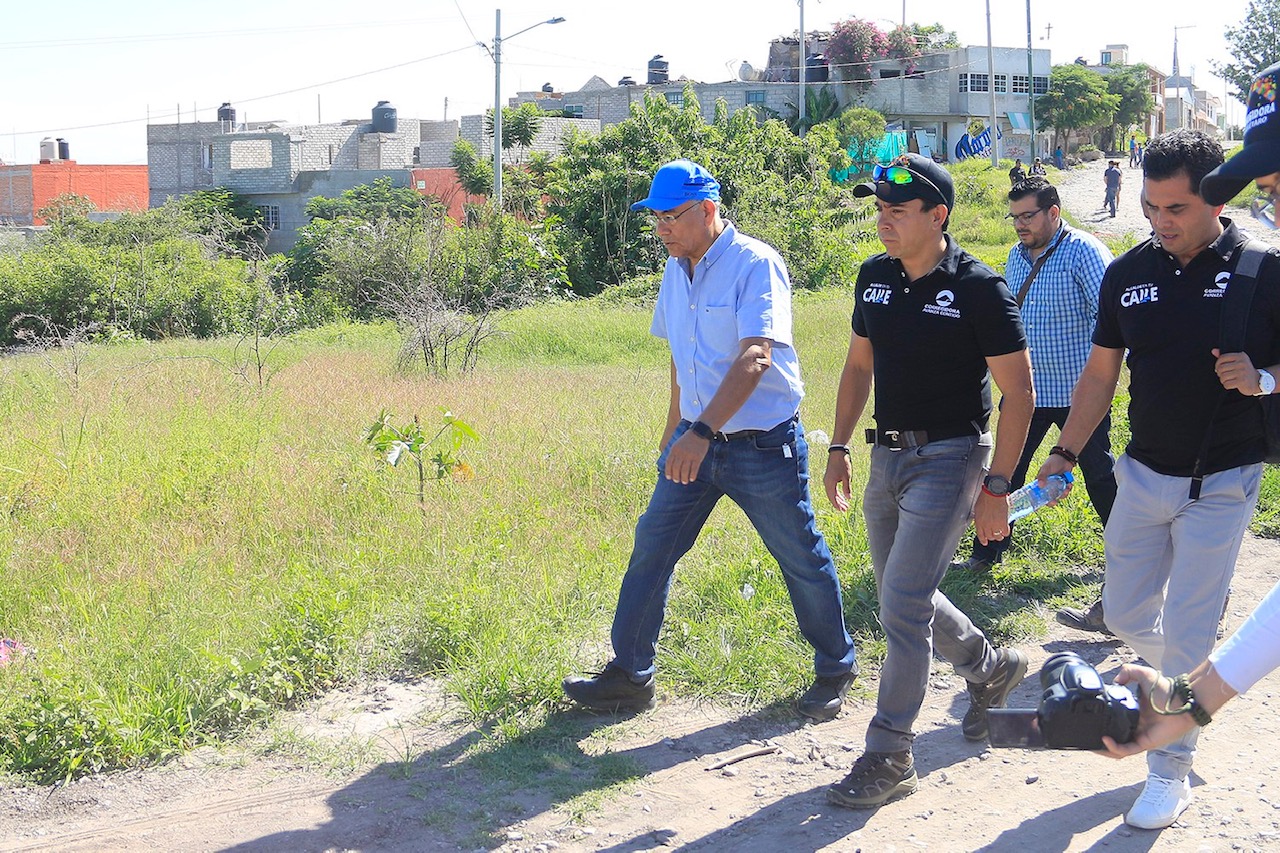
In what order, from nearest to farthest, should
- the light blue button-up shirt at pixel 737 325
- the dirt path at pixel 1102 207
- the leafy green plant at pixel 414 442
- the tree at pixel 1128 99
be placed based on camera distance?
the light blue button-up shirt at pixel 737 325, the leafy green plant at pixel 414 442, the dirt path at pixel 1102 207, the tree at pixel 1128 99

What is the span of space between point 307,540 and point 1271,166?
16.4 ft

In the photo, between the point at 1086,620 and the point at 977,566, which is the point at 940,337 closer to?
the point at 1086,620

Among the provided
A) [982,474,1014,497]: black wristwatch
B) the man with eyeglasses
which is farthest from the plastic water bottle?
the man with eyeglasses

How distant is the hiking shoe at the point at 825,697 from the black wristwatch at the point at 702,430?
3.93ft

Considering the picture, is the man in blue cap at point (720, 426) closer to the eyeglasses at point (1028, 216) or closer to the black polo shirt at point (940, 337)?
the black polo shirt at point (940, 337)

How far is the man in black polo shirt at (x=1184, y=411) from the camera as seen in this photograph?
11.7ft

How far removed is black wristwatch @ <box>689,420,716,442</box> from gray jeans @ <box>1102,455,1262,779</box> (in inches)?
54.1

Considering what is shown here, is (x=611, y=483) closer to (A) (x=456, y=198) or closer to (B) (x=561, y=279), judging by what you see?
(B) (x=561, y=279)

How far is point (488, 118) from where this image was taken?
56125 millimetres

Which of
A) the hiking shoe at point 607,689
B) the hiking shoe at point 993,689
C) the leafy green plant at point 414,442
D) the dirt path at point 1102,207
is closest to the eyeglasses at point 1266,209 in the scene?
the hiking shoe at point 993,689

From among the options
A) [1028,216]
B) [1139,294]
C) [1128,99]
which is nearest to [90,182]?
[1128,99]

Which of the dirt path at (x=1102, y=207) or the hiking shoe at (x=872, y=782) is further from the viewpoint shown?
the dirt path at (x=1102, y=207)

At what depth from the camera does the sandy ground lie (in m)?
3.69

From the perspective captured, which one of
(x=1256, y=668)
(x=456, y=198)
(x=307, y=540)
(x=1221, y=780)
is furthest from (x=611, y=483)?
(x=456, y=198)
